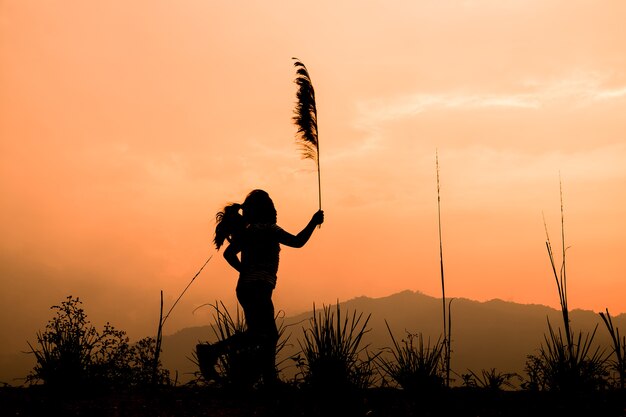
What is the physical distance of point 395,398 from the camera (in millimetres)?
5312

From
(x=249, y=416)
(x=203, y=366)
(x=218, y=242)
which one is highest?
(x=218, y=242)

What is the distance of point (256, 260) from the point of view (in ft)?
18.4

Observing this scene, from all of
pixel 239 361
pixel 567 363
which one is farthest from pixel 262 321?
pixel 567 363

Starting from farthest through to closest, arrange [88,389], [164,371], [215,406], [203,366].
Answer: [164,371]
[88,389]
[203,366]
[215,406]

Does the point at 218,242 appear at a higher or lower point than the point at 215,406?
higher

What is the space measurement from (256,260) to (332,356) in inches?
48.9

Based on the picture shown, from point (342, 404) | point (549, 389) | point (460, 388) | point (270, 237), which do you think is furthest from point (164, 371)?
point (549, 389)

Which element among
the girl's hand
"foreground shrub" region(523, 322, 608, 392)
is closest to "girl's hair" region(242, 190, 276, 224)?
the girl's hand

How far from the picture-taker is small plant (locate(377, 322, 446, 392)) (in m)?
5.30

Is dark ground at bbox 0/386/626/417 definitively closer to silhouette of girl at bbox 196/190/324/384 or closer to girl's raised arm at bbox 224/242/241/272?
silhouette of girl at bbox 196/190/324/384

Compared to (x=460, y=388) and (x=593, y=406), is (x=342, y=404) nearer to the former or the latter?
(x=460, y=388)

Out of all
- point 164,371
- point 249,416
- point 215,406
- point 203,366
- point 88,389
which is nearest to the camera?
point 249,416

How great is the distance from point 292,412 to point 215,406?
75 cm

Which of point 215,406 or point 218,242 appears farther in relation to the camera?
point 218,242
